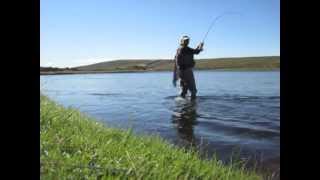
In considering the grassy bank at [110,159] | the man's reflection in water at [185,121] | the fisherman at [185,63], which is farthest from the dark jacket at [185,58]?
the grassy bank at [110,159]

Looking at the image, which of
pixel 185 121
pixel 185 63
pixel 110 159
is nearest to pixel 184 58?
pixel 185 63

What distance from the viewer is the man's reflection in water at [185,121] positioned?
723 cm

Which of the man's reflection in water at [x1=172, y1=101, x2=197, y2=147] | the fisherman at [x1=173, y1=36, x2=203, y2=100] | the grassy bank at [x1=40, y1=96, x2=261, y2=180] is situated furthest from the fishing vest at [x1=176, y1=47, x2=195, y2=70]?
the grassy bank at [x1=40, y1=96, x2=261, y2=180]

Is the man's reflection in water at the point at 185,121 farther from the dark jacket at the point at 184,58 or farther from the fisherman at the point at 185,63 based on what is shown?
the dark jacket at the point at 184,58

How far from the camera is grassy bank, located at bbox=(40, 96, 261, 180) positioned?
140 inches

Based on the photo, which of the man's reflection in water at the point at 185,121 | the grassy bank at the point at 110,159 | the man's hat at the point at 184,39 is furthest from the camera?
the man's hat at the point at 184,39

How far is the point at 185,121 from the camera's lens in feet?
31.3

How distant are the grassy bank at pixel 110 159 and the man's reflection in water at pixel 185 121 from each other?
112cm

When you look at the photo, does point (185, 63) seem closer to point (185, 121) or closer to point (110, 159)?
point (185, 121)

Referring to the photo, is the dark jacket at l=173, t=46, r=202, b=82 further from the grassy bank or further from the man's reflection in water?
the grassy bank

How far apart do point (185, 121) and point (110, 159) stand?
558cm
